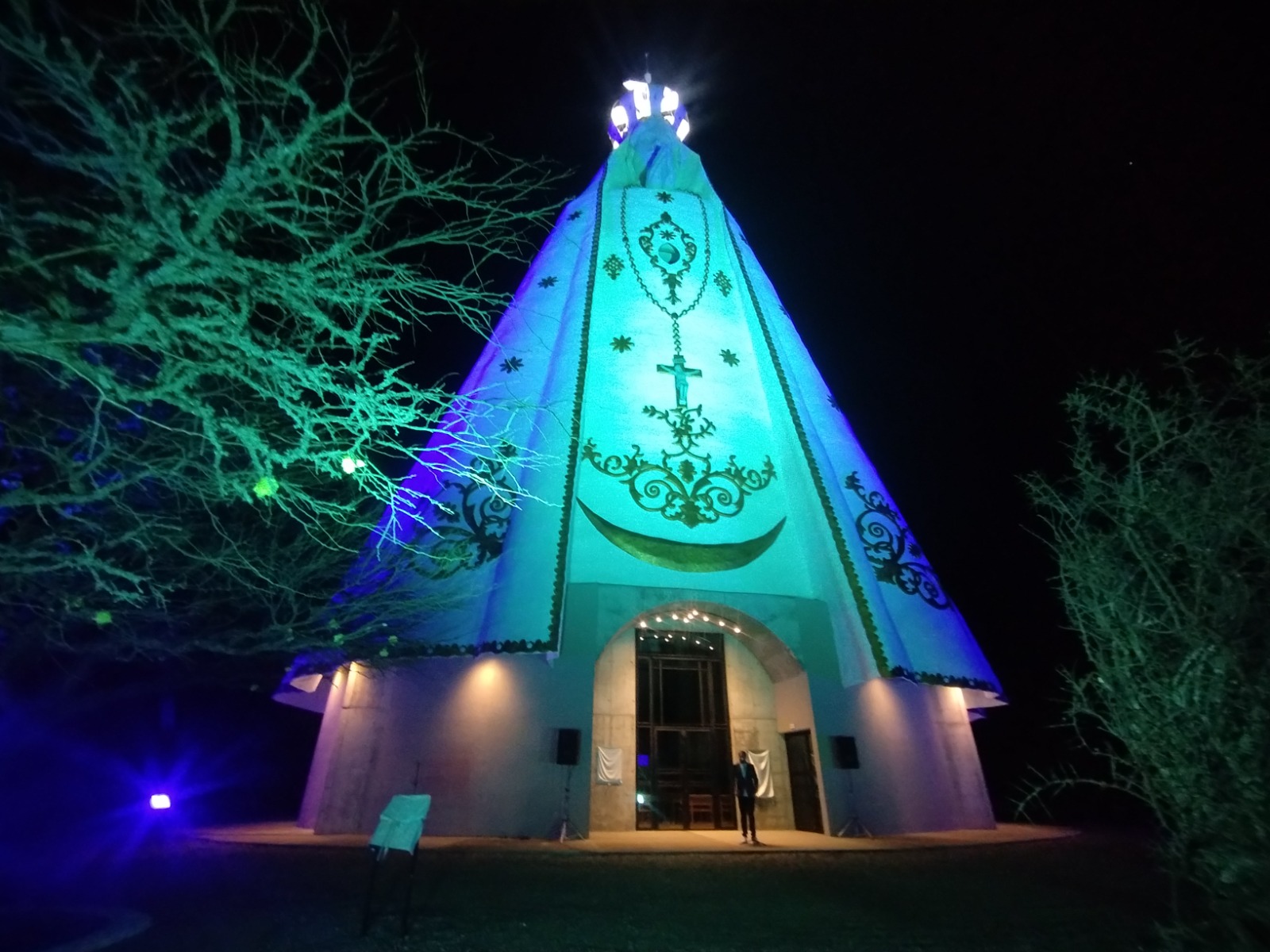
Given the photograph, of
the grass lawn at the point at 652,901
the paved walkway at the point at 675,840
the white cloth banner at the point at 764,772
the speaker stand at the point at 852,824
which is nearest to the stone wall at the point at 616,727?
the paved walkway at the point at 675,840

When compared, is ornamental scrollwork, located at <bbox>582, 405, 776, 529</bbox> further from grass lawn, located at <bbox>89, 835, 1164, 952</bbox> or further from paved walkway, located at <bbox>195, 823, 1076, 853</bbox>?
grass lawn, located at <bbox>89, 835, 1164, 952</bbox>

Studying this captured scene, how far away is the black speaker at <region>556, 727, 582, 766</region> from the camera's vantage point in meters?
8.80

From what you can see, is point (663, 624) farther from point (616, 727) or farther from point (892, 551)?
point (892, 551)

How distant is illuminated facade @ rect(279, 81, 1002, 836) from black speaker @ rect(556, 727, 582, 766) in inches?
5.3

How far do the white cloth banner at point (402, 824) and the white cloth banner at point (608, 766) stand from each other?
5.88 metres

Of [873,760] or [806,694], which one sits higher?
[806,694]

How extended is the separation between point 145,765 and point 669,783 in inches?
563

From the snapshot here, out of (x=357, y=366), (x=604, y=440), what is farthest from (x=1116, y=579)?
(x=604, y=440)

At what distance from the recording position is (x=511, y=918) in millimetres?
4695

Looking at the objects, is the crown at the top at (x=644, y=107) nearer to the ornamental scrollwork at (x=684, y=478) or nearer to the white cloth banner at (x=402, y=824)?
the ornamental scrollwork at (x=684, y=478)

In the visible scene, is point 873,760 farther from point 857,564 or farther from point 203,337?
point 203,337

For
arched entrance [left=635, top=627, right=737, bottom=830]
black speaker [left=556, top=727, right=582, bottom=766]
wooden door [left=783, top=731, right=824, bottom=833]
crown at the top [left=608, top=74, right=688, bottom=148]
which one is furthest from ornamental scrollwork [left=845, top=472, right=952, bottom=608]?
crown at the top [left=608, top=74, right=688, bottom=148]

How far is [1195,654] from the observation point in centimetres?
307

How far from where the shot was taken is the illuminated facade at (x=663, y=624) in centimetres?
912
